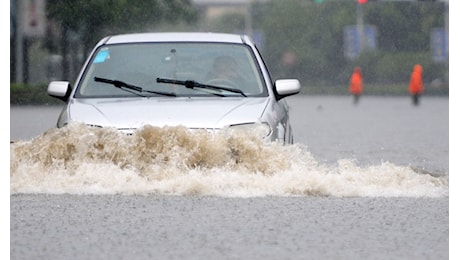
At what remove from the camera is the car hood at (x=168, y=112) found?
1088cm

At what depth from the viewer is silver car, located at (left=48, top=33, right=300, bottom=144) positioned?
10977 mm

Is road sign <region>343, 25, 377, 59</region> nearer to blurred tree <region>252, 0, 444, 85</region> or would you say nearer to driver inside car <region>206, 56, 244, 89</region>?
blurred tree <region>252, 0, 444, 85</region>

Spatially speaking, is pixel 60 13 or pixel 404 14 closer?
pixel 60 13

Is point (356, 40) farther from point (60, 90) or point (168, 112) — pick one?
point (168, 112)

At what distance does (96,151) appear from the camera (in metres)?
11.0

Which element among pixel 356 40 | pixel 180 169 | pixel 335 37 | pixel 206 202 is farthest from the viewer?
pixel 335 37

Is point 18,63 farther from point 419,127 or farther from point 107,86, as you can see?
point 107,86

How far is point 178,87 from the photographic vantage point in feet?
38.6

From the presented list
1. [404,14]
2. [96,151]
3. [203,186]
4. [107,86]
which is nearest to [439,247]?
[203,186]

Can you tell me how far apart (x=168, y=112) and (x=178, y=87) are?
777mm

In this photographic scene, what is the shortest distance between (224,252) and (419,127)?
19.2 metres

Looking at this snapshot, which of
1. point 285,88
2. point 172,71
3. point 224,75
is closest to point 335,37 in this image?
point 224,75

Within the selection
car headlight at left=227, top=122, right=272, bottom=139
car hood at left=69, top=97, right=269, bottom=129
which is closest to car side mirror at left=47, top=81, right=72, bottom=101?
car hood at left=69, top=97, right=269, bottom=129

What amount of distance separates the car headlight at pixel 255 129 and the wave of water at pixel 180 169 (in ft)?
0.17
